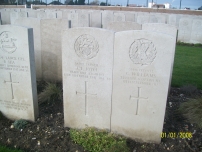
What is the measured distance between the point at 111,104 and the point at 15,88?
1.89m

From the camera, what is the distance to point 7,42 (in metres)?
3.68

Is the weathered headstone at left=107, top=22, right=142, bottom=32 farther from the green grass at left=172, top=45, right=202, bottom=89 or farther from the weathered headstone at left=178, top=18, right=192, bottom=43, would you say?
the weathered headstone at left=178, top=18, right=192, bottom=43

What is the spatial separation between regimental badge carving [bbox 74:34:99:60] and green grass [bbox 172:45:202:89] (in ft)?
11.9

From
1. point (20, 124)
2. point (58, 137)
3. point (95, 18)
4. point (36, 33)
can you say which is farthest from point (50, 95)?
point (95, 18)

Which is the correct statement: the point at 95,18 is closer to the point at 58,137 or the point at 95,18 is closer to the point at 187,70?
the point at 187,70

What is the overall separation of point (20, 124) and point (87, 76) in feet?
5.20

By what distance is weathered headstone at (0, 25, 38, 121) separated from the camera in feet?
11.8

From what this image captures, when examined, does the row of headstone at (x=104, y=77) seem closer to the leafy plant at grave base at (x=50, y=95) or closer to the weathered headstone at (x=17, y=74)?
the weathered headstone at (x=17, y=74)

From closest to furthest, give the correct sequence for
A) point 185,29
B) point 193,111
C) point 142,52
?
1. point 142,52
2. point 193,111
3. point 185,29

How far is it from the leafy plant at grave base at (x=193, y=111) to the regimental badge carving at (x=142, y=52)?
5.21ft

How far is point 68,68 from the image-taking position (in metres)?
3.56

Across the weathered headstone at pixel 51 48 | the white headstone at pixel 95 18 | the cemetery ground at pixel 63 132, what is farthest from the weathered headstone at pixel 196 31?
the weathered headstone at pixel 51 48

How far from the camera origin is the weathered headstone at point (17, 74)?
361 cm
